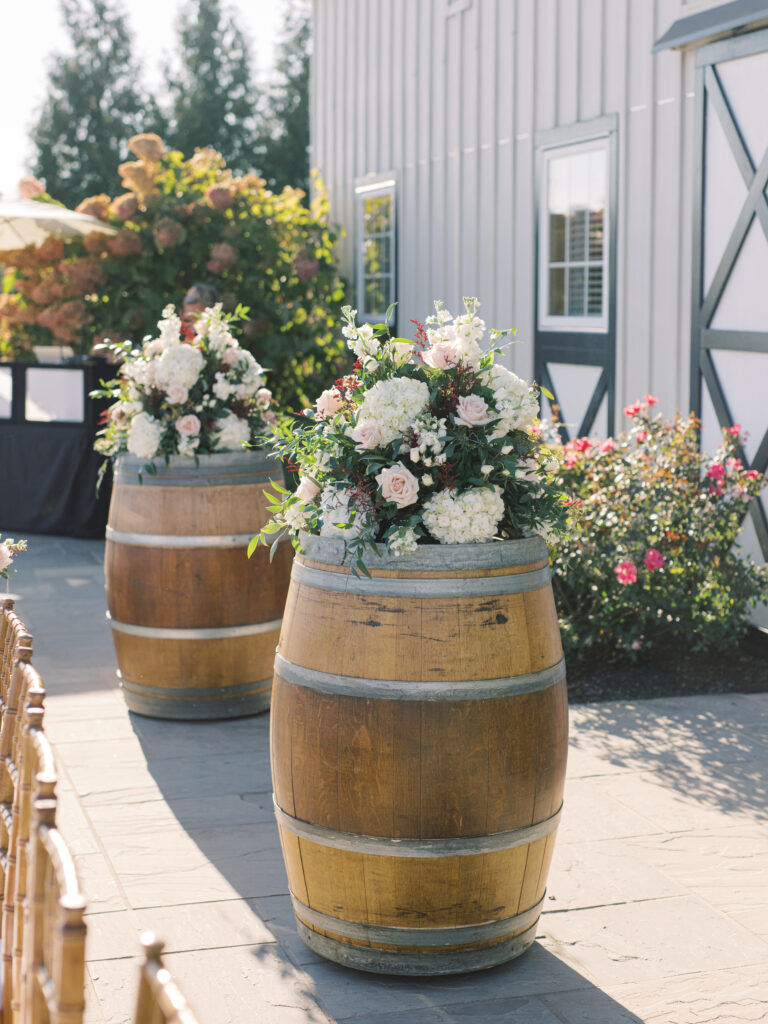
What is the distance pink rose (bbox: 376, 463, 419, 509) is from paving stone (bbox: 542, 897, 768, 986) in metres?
1.33

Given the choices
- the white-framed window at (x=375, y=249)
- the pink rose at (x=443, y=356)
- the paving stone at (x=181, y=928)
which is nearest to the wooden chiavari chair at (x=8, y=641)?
the paving stone at (x=181, y=928)

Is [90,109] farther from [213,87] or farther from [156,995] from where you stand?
[156,995]

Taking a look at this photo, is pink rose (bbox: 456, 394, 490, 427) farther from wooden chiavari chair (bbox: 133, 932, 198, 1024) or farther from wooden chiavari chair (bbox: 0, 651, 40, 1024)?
wooden chiavari chair (bbox: 133, 932, 198, 1024)

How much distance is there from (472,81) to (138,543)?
19.9ft

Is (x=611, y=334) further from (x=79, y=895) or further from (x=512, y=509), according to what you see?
(x=79, y=895)

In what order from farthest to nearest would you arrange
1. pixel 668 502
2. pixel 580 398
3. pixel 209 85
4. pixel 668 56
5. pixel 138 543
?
pixel 209 85 < pixel 580 398 < pixel 668 56 < pixel 668 502 < pixel 138 543

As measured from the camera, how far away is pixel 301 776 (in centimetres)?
326

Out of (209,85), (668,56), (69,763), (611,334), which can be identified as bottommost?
(69,763)

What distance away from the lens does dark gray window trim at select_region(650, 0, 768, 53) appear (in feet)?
21.7

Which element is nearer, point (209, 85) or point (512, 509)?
point (512, 509)

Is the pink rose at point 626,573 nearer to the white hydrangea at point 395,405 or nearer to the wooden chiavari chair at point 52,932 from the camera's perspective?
the white hydrangea at point 395,405

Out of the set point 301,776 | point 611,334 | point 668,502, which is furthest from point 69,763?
point 611,334

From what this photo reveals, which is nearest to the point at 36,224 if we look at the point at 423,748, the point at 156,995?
the point at 423,748

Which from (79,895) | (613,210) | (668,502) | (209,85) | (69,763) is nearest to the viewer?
(79,895)
